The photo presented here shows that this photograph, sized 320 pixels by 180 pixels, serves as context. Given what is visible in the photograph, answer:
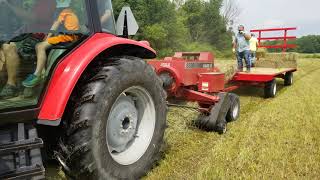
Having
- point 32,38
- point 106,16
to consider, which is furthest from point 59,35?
point 106,16

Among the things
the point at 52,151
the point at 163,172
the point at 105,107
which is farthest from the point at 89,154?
the point at 163,172

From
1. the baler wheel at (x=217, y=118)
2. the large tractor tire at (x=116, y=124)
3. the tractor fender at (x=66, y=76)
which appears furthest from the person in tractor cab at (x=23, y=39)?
the baler wheel at (x=217, y=118)

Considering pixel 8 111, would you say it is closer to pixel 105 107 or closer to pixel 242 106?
pixel 105 107

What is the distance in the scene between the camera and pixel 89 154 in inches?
124

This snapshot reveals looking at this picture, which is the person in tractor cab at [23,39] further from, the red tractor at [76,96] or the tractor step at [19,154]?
the tractor step at [19,154]

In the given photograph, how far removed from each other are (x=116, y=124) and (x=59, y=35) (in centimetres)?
94

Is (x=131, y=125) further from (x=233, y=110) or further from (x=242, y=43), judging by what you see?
(x=242, y=43)

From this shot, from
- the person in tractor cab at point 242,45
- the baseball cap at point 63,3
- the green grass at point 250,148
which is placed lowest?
the green grass at point 250,148

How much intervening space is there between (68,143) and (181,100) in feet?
13.5

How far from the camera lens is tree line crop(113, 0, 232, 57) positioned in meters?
33.9

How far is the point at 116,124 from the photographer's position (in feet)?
12.1

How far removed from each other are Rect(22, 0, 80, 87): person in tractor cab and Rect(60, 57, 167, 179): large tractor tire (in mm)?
372

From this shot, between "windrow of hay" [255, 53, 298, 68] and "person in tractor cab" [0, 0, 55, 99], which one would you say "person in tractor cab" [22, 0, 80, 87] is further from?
"windrow of hay" [255, 53, 298, 68]

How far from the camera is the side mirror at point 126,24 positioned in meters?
4.08
